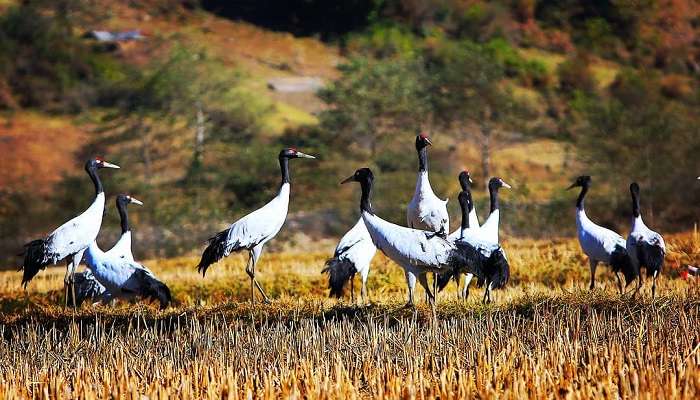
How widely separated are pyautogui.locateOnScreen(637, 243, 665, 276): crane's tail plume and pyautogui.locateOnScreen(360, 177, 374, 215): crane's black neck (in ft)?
11.6

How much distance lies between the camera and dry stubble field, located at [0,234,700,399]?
812cm

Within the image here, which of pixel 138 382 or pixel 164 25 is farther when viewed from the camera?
pixel 164 25

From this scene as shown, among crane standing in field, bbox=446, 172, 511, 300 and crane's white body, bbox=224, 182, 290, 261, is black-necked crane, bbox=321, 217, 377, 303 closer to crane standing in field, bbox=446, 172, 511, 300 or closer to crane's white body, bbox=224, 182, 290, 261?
crane's white body, bbox=224, 182, 290, 261

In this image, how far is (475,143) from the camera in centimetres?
4828

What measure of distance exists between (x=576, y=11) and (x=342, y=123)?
105ft

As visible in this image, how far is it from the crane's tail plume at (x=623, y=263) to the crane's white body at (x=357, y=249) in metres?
3.03

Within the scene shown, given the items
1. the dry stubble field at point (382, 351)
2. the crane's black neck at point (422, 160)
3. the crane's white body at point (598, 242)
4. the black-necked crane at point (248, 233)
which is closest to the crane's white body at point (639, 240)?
the crane's white body at point (598, 242)

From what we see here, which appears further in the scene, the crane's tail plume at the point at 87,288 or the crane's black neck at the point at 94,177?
the crane's tail plume at the point at 87,288

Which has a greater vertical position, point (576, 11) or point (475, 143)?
point (576, 11)

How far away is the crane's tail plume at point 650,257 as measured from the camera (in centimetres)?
1334

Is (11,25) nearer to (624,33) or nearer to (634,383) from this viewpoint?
(624,33)

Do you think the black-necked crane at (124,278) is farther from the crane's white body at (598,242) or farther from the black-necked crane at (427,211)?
the crane's white body at (598,242)

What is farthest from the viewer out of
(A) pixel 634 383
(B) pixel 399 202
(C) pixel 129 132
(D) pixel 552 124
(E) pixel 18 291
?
(D) pixel 552 124

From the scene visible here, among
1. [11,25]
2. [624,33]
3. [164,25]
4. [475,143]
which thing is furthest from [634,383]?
[624,33]
